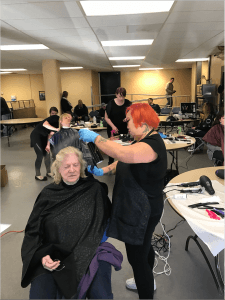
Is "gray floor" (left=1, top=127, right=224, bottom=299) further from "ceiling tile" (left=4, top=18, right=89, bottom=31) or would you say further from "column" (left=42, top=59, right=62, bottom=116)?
"column" (left=42, top=59, right=62, bottom=116)

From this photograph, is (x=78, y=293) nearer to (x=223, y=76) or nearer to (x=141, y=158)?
(x=141, y=158)

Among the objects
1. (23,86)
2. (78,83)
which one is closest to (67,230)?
(78,83)

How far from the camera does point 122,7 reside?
291cm

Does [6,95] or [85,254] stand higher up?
[6,95]

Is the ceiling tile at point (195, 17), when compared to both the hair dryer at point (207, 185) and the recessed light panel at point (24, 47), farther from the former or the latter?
the recessed light panel at point (24, 47)

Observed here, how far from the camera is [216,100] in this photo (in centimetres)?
775

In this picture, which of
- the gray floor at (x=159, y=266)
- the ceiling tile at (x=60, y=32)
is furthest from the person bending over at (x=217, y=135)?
the ceiling tile at (x=60, y=32)

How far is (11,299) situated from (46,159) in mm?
2973

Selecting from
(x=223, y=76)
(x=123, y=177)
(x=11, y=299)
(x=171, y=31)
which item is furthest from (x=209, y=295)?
(x=223, y=76)

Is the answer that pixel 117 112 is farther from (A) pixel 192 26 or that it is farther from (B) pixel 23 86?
(B) pixel 23 86

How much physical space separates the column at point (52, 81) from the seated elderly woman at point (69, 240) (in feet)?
22.3

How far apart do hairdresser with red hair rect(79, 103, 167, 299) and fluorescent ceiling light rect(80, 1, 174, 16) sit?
6.51 ft

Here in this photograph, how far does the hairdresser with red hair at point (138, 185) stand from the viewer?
1.33 meters

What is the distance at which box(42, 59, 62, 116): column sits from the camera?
7873mm
